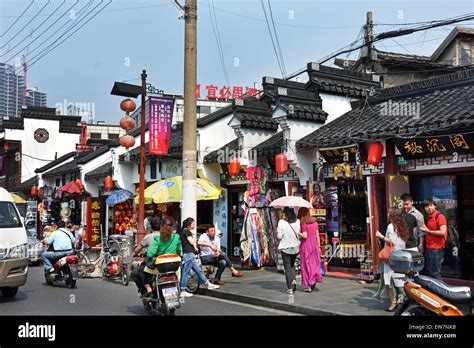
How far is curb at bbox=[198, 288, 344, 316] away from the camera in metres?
8.61

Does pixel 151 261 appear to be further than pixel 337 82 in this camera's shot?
No

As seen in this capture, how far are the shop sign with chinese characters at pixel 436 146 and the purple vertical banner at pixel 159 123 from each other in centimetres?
802

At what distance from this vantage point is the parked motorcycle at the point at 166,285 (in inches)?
312

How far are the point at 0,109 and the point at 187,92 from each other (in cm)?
2536

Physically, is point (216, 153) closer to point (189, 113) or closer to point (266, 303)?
point (189, 113)

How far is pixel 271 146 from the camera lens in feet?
47.1

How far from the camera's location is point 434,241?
352 inches

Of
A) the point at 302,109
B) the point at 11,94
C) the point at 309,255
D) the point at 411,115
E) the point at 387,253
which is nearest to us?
the point at 387,253

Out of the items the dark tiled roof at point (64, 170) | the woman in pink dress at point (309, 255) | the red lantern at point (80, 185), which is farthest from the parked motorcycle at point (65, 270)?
the dark tiled roof at point (64, 170)

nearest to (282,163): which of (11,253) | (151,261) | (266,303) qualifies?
(266,303)

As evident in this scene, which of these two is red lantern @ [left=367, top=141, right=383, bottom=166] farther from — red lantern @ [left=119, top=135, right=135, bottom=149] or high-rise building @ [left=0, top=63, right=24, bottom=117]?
high-rise building @ [left=0, top=63, right=24, bottom=117]

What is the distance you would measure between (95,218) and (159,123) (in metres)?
9.05

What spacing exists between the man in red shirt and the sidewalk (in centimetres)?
109

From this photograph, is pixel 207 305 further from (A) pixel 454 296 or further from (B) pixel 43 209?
(B) pixel 43 209
